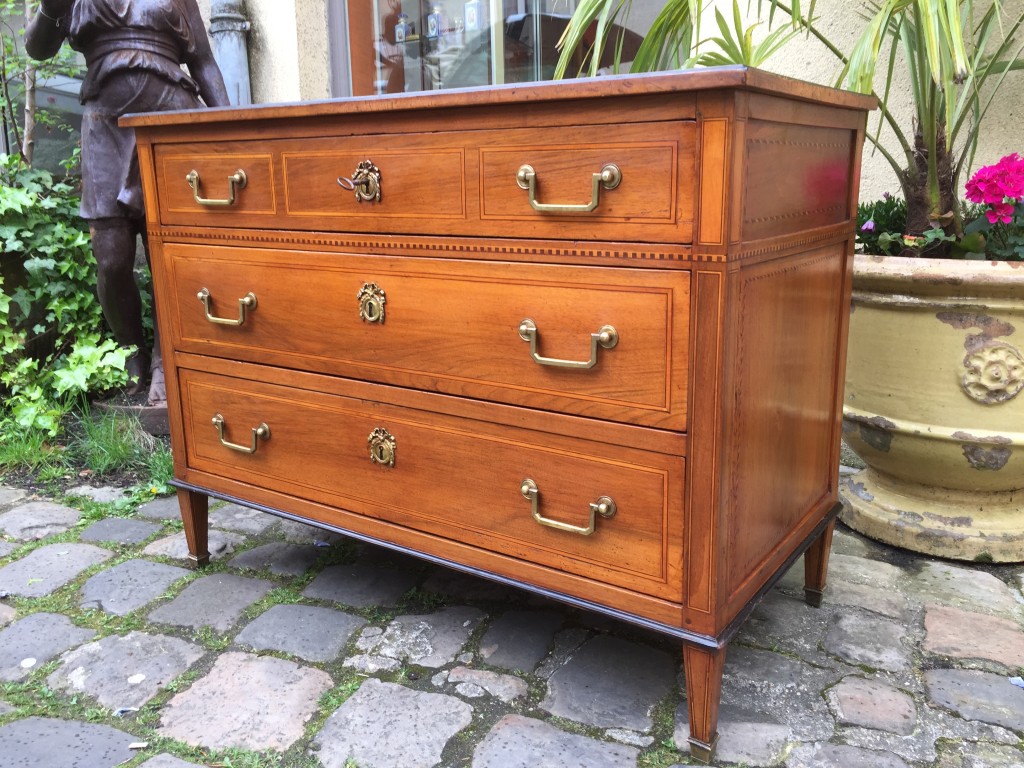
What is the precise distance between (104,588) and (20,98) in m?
3.38

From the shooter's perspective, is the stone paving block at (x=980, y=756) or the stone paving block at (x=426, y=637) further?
the stone paving block at (x=426, y=637)

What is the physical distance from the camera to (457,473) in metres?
1.78

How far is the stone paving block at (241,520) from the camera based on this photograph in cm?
261

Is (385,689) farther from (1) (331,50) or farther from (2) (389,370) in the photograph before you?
(1) (331,50)

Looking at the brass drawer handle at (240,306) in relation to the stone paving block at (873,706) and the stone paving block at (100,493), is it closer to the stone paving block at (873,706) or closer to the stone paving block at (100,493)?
the stone paving block at (100,493)

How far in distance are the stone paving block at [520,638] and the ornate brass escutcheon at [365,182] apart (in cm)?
99

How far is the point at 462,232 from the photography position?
164 centimetres

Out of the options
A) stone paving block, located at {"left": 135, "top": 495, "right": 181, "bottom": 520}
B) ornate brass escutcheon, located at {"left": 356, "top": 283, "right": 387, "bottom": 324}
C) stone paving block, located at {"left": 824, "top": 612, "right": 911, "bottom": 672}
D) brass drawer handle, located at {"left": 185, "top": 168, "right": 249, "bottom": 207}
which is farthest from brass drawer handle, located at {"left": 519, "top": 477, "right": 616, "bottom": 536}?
stone paving block, located at {"left": 135, "top": 495, "right": 181, "bottom": 520}

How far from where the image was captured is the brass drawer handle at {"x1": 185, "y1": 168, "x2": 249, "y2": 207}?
1.96m

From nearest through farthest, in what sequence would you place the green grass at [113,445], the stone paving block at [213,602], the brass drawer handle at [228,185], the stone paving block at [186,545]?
the brass drawer handle at [228,185] → the stone paving block at [213,602] → the stone paving block at [186,545] → the green grass at [113,445]

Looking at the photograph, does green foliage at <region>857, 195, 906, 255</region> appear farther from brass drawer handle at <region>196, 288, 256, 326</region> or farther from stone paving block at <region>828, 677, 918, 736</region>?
brass drawer handle at <region>196, 288, 256, 326</region>

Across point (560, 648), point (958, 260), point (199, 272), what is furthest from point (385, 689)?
point (958, 260)

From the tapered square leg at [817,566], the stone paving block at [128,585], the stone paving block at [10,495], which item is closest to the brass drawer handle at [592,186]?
the tapered square leg at [817,566]

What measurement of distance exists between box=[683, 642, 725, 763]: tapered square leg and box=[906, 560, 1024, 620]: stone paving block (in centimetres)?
86
